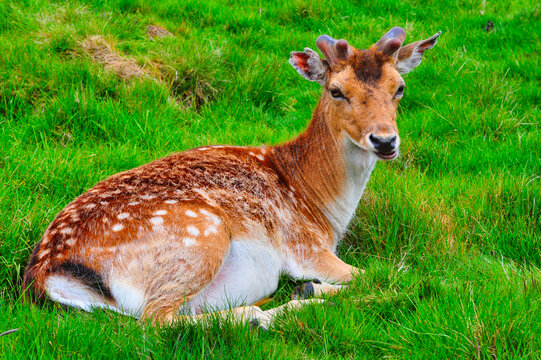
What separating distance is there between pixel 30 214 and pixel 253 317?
1711 mm

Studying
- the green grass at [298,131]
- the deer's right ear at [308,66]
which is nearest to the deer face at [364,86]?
the deer's right ear at [308,66]

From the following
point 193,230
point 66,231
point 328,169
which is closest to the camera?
point 66,231

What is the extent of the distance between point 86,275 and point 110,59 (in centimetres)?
349

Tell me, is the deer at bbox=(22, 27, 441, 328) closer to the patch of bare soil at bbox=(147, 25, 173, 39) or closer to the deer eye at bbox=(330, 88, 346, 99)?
the deer eye at bbox=(330, 88, 346, 99)

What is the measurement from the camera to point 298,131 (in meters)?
6.10

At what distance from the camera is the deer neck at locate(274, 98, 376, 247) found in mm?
4469

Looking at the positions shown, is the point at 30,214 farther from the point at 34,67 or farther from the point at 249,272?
the point at 34,67

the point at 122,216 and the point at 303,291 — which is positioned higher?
the point at 122,216

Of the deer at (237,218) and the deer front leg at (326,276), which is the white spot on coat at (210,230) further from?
the deer front leg at (326,276)

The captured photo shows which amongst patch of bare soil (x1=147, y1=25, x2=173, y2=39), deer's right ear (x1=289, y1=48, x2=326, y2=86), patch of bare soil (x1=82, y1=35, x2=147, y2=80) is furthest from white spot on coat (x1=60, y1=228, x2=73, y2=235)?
patch of bare soil (x1=147, y1=25, x2=173, y2=39)

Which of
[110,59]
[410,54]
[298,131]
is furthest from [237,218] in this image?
[110,59]

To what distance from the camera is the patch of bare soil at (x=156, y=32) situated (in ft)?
23.2

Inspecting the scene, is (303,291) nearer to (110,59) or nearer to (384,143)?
(384,143)

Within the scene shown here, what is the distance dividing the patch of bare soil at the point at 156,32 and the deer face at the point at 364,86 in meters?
2.99
